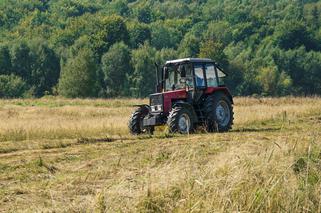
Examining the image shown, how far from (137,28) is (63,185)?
3803 inches

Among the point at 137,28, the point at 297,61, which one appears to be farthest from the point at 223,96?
the point at 137,28

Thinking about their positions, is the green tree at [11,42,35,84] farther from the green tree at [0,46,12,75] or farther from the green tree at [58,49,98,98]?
the green tree at [58,49,98,98]

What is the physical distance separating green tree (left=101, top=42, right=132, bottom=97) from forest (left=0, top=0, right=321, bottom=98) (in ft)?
0.38

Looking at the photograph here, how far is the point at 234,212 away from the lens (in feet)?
18.2

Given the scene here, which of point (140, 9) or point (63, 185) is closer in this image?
point (63, 185)

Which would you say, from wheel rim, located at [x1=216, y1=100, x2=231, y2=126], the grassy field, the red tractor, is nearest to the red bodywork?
the red tractor

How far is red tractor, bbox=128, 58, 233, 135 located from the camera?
1580 centimetres

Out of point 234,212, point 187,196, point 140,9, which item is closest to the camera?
point 234,212

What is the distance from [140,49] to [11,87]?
21.6 m

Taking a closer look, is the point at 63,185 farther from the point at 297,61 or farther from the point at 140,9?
the point at 140,9

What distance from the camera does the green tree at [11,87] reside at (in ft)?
207

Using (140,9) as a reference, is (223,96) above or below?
below

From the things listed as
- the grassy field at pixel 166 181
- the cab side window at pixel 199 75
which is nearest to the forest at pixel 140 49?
the cab side window at pixel 199 75

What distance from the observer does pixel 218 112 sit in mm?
16594
